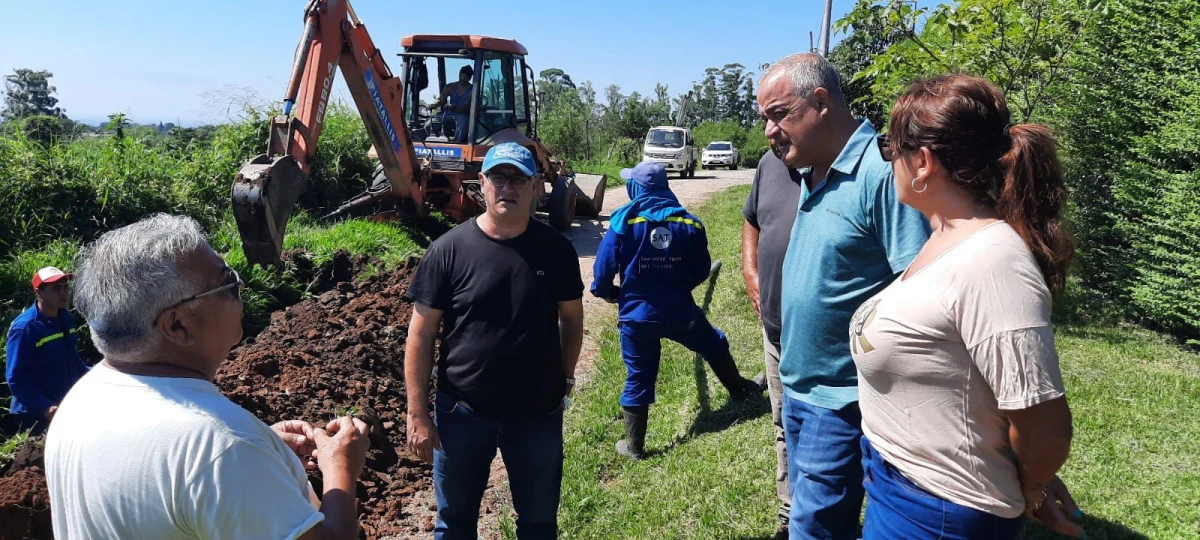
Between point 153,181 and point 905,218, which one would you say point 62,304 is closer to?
point 905,218

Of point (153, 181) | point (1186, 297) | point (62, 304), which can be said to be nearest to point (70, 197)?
point (153, 181)

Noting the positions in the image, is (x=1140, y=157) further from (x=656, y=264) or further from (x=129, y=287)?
(x=129, y=287)

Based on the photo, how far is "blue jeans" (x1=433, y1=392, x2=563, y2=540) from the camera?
288cm

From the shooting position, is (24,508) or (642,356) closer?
(24,508)

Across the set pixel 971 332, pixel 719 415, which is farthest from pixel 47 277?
pixel 971 332

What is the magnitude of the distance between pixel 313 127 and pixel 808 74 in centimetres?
546

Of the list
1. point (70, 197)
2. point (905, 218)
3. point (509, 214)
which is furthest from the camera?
point (70, 197)

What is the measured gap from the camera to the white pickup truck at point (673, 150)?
2669cm

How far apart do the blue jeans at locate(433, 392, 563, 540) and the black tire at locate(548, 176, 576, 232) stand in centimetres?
900

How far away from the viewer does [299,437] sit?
197cm

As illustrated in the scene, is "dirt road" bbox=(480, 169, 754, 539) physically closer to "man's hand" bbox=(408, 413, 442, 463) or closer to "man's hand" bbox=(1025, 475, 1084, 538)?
"man's hand" bbox=(408, 413, 442, 463)

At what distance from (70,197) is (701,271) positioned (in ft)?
22.6

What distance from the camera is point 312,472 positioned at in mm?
3840

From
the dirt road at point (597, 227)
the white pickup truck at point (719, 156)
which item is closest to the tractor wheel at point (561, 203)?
the dirt road at point (597, 227)
